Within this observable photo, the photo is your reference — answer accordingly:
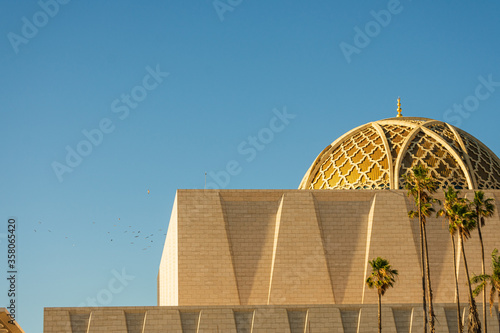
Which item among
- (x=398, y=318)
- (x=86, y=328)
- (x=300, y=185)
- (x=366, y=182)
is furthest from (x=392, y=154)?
(x=86, y=328)

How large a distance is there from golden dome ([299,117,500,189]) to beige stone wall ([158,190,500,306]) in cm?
287

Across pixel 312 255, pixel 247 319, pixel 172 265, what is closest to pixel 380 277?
pixel 312 255

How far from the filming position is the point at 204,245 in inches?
1884

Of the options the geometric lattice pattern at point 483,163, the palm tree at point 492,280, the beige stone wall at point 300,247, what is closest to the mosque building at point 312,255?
the beige stone wall at point 300,247

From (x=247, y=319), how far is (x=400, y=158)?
1479 centimetres

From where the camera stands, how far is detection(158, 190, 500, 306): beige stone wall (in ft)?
156

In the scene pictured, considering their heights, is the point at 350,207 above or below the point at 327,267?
above

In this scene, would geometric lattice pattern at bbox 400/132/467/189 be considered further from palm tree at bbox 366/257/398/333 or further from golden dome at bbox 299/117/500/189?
palm tree at bbox 366/257/398/333

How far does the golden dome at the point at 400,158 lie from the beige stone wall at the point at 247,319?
9.27 meters

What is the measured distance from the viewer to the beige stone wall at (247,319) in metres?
43.3

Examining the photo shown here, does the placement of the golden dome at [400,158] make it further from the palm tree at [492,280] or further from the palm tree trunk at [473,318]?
the palm tree trunk at [473,318]

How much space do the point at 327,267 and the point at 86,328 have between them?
13390 millimetres

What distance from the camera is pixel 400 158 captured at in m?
52.8

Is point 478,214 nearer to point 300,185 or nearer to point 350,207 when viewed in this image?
point 350,207
